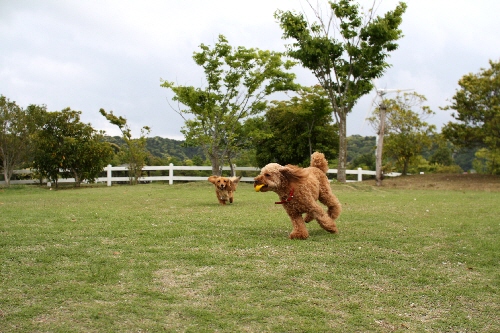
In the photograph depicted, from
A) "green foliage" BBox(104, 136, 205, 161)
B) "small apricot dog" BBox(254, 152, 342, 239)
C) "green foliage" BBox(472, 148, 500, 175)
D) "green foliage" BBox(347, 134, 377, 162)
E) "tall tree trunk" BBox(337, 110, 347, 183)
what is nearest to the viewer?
"small apricot dog" BBox(254, 152, 342, 239)

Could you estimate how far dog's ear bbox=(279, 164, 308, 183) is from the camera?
624 centimetres

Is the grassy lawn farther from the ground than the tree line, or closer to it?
closer to it

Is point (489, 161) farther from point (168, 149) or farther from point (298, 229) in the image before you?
point (298, 229)

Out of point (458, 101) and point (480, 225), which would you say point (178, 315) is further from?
point (458, 101)

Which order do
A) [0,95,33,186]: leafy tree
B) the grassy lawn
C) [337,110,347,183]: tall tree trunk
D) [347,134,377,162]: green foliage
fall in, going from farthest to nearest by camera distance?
1. [347,134,377,162]: green foliage
2. [337,110,347,183]: tall tree trunk
3. [0,95,33,186]: leafy tree
4. the grassy lawn

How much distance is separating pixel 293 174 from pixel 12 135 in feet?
60.2

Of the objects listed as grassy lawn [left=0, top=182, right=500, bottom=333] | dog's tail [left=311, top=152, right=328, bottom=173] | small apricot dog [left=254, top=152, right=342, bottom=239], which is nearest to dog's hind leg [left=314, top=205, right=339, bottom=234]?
small apricot dog [left=254, top=152, right=342, bottom=239]

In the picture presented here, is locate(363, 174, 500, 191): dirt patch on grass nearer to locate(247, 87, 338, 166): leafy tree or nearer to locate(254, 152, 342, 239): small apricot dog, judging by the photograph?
locate(247, 87, 338, 166): leafy tree

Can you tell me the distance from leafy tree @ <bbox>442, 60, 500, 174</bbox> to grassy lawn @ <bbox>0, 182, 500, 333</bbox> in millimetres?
16555

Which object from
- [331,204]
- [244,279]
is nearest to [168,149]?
[331,204]

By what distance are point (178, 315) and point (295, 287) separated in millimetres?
1183

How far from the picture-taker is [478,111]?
22.8 meters

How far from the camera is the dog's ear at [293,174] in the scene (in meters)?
6.24

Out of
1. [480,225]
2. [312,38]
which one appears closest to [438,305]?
[480,225]
